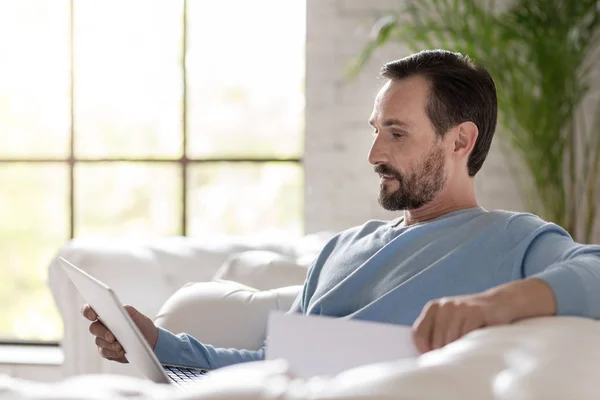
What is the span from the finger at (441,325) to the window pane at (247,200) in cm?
370

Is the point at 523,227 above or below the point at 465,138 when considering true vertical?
below

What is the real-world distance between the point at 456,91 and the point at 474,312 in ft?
2.91

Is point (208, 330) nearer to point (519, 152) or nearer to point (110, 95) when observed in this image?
point (519, 152)

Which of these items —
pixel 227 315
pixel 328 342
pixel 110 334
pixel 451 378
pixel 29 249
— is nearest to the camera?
pixel 451 378

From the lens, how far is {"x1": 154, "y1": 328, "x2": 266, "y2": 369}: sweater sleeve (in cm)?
167

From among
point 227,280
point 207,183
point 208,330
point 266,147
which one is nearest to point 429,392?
point 208,330

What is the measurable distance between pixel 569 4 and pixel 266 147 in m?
2.69

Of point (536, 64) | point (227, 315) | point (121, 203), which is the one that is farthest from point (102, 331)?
point (121, 203)

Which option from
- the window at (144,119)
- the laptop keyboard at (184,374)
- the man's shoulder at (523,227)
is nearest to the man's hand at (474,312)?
the man's shoulder at (523,227)

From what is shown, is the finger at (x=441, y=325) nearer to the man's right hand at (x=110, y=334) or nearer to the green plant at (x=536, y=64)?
the man's right hand at (x=110, y=334)

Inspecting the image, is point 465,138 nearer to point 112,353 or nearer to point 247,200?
point 112,353

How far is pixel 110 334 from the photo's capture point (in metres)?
1.60

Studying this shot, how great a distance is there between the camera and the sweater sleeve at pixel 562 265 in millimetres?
1043

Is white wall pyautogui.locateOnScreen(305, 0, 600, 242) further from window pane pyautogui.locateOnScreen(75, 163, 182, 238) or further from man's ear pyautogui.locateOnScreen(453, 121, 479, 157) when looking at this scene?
man's ear pyautogui.locateOnScreen(453, 121, 479, 157)
